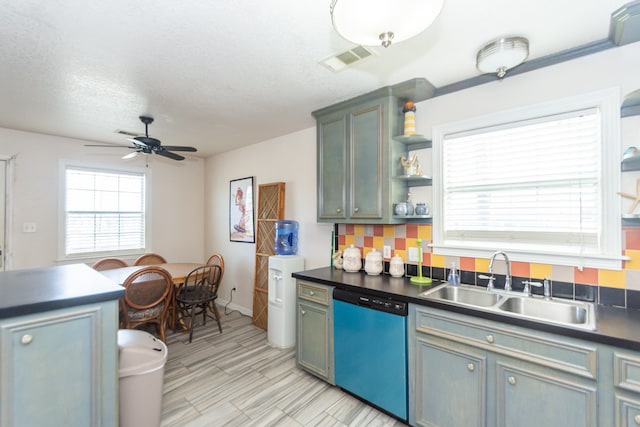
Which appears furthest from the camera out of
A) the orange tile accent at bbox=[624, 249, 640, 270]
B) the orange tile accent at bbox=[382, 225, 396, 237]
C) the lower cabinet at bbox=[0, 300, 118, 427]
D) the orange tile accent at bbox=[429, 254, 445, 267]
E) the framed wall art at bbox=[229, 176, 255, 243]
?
the framed wall art at bbox=[229, 176, 255, 243]

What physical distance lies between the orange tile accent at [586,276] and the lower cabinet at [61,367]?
2.67 meters

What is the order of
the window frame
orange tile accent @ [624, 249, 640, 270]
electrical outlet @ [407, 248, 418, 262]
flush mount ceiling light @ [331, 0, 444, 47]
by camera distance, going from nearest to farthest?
flush mount ceiling light @ [331, 0, 444, 47] → orange tile accent @ [624, 249, 640, 270] → electrical outlet @ [407, 248, 418, 262] → the window frame

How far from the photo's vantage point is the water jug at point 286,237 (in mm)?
3488

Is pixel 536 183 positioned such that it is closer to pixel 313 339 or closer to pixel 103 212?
pixel 313 339

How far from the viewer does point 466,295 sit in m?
2.13

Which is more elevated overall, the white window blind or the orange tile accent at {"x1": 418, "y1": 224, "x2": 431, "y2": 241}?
the white window blind

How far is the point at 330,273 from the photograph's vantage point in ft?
8.74

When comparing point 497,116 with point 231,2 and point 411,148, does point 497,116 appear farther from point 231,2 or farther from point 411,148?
point 231,2

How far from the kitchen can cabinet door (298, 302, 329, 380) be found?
0.80 meters

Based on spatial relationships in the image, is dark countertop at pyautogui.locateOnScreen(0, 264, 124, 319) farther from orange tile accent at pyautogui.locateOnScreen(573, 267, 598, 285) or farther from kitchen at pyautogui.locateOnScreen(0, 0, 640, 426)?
orange tile accent at pyautogui.locateOnScreen(573, 267, 598, 285)

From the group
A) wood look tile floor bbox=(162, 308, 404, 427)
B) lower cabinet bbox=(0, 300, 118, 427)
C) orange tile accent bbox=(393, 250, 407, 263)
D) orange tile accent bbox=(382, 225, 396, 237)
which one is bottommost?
wood look tile floor bbox=(162, 308, 404, 427)

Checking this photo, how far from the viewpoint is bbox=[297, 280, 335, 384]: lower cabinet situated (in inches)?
94.3

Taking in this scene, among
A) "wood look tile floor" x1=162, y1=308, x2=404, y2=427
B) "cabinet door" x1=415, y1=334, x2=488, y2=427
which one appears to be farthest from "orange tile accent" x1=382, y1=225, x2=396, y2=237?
"wood look tile floor" x1=162, y1=308, x2=404, y2=427

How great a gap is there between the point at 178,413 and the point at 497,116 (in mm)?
3127
